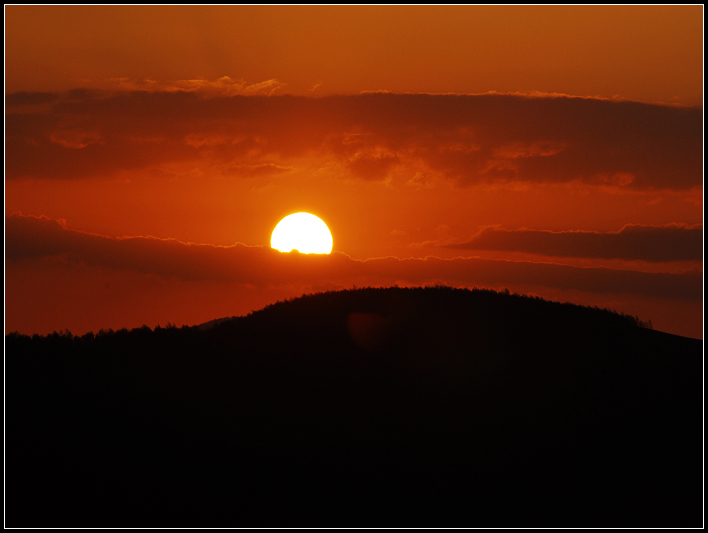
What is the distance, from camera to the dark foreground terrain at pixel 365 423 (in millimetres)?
A: 16609

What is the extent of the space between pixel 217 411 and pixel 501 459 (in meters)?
9.18

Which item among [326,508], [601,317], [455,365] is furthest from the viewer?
[601,317]

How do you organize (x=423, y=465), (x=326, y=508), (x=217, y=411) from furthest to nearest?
(x=217, y=411) < (x=423, y=465) < (x=326, y=508)

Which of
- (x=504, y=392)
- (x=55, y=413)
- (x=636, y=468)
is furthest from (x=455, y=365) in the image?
(x=55, y=413)

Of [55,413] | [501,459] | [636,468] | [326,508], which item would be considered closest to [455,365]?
[501,459]

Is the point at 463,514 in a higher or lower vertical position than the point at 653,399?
lower

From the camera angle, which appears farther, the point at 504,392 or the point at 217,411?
the point at 504,392

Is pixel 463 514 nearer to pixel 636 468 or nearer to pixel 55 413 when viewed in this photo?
pixel 636 468

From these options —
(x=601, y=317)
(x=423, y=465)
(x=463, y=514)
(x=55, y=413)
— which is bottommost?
(x=463, y=514)

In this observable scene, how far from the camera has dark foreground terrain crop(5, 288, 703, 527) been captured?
16.6 metres

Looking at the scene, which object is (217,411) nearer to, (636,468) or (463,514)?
(463,514)

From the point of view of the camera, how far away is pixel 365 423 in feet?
64.9

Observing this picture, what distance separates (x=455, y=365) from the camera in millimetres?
23578

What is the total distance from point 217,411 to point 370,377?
565 centimetres
